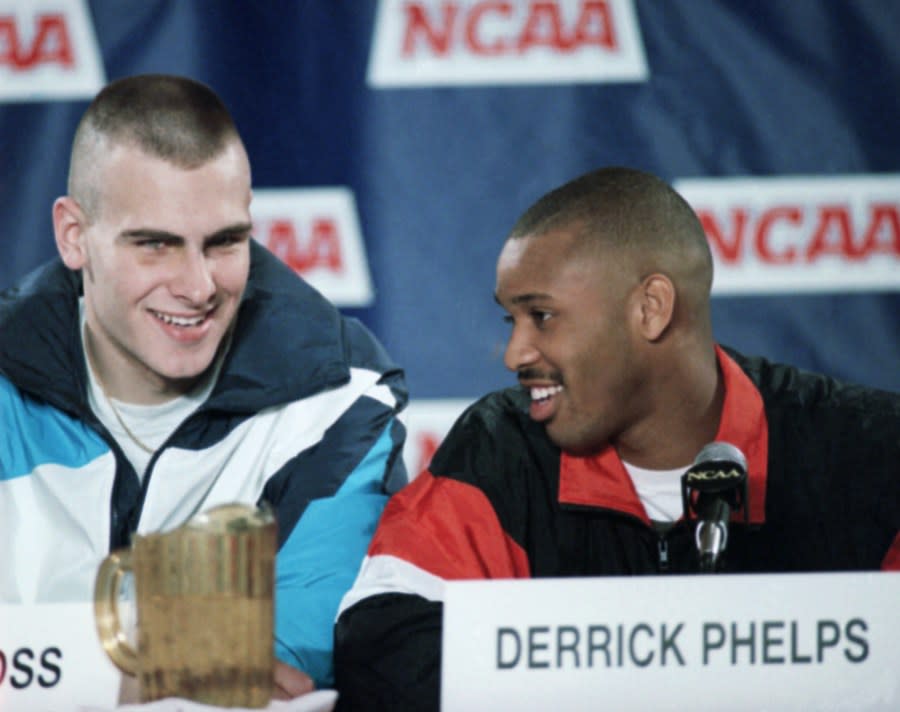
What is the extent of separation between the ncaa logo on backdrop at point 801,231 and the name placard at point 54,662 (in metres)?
1.24

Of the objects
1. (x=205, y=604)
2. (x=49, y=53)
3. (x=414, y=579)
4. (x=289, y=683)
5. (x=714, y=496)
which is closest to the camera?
(x=205, y=604)

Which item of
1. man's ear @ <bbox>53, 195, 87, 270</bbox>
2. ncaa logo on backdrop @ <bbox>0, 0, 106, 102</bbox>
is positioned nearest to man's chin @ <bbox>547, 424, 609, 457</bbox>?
man's ear @ <bbox>53, 195, 87, 270</bbox>

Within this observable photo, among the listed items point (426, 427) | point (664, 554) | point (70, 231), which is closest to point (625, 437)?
point (664, 554)

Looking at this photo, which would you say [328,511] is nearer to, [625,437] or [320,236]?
[625,437]

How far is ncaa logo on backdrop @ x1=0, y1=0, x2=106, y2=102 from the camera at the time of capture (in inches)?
78.6

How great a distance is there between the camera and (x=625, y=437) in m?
1.65

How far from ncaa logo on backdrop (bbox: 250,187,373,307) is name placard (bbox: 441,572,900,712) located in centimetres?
106

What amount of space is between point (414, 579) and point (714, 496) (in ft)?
1.34

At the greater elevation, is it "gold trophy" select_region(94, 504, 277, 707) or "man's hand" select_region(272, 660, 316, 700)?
"gold trophy" select_region(94, 504, 277, 707)

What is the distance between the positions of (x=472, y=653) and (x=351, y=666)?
0.40 meters

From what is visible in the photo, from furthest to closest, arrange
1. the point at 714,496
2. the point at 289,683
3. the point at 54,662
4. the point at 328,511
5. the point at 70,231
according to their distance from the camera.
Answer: the point at 70,231
the point at 328,511
the point at 289,683
the point at 714,496
the point at 54,662

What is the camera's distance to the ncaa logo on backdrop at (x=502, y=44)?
203 centimetres

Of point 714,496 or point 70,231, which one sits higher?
point 70,231

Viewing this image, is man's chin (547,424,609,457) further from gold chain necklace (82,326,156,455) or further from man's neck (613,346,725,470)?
gold chain necklace (82,326,156,455)
